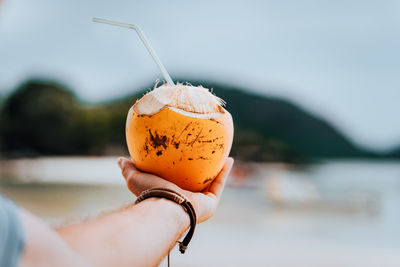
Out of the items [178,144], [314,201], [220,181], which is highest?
[178,144]

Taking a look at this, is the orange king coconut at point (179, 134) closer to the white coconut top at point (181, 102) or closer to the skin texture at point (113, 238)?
the white coconut top at point (181, 102)

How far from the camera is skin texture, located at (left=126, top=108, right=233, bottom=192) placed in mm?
891

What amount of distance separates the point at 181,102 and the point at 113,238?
43 centimetres

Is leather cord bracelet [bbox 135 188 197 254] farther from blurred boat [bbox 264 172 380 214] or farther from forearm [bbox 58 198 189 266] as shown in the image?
blurred boat [bbox 264 172 380 214]

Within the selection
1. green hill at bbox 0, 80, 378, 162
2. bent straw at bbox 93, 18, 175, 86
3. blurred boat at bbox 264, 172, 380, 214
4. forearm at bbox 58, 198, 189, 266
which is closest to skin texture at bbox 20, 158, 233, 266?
forearm at bbox 58, 198, 189, 266

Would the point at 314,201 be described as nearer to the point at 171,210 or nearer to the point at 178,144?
the point at 178,144

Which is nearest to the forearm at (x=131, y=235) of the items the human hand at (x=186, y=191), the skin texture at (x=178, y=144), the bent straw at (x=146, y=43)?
the human hand at (x=186, y=191)

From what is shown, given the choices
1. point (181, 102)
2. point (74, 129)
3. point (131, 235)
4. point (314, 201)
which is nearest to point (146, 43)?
point (181, 102)

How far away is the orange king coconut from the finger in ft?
0.10

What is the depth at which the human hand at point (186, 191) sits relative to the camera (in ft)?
2.69

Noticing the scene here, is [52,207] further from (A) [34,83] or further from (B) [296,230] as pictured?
(A) [34,83]

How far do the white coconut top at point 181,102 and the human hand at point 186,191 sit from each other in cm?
14

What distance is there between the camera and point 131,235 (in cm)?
58

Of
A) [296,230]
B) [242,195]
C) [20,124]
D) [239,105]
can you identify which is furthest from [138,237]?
[239,105]
